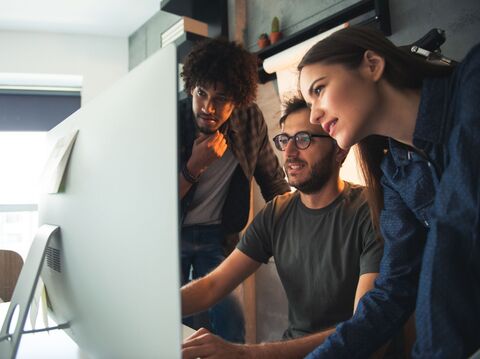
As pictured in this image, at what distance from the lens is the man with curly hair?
1.55m

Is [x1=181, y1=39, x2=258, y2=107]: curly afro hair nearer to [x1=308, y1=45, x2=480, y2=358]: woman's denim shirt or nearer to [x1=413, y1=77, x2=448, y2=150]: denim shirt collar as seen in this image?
[x1=308, y1=45, x2=480, y2=358]: woman's denim shirt

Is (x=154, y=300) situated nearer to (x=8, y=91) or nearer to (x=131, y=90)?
(x=131, y=90)

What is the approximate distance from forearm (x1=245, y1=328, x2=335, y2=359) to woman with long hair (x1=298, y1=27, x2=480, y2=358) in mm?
104

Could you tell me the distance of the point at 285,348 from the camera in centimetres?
77

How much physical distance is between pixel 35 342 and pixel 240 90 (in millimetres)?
1282

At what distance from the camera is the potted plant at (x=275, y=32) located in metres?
1.61

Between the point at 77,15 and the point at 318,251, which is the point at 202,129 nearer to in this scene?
the point at 318,251

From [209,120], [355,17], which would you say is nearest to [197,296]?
[209,120]

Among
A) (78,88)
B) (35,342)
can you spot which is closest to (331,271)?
(35,342)

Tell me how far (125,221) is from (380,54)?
1.99ft

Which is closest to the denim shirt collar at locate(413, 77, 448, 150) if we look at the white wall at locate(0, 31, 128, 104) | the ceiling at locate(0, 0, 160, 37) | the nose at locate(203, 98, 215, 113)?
the nose at locate(203, 98, 215, 113)

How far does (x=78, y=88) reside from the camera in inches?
137

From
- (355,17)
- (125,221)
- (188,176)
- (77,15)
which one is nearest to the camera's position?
(125,221)

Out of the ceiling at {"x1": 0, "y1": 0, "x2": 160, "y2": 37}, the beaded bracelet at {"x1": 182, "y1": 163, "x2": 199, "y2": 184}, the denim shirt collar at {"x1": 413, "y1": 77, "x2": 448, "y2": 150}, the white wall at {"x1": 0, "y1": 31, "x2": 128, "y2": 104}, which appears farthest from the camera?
the white wall at {"x1": 0, "y1": 31, "x2": 128, "y2": 104}
